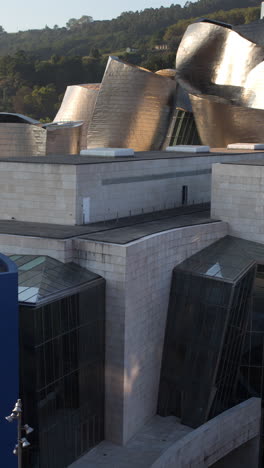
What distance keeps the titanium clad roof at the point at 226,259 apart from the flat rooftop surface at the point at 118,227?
1.19m

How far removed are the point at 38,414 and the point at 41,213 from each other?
9.51 metres

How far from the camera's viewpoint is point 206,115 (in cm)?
3934

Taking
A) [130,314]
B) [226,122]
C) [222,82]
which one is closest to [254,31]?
[222,82]

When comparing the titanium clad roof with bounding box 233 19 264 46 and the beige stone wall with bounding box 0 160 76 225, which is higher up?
the titanium clad roof with bounding box 233 19 264 46

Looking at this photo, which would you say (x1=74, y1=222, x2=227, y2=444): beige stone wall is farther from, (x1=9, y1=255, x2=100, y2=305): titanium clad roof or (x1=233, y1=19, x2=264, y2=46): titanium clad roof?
(x1=233, y1=19, x2=264, y2=46): titanium clad roof

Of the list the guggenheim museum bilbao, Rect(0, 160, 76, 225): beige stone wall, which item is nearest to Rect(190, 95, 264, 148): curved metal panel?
the guggenheim museum bilbao

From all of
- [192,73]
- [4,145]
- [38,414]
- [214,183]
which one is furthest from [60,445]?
[192,73]

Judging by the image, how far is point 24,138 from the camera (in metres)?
39.2

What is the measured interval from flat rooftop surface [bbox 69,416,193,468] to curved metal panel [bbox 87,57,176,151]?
20.9m

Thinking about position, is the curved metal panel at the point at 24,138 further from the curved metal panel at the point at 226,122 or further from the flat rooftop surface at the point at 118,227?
the flat rooftop surface at the point at 118,227

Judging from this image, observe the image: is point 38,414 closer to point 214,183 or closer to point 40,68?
point 214,183

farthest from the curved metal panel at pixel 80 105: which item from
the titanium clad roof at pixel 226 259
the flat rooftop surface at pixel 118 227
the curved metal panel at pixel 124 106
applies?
the titanium clad roof at pixel 226 259

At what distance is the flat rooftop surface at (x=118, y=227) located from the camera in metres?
22.4

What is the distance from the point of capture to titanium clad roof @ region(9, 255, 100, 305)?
18561 millimetres
